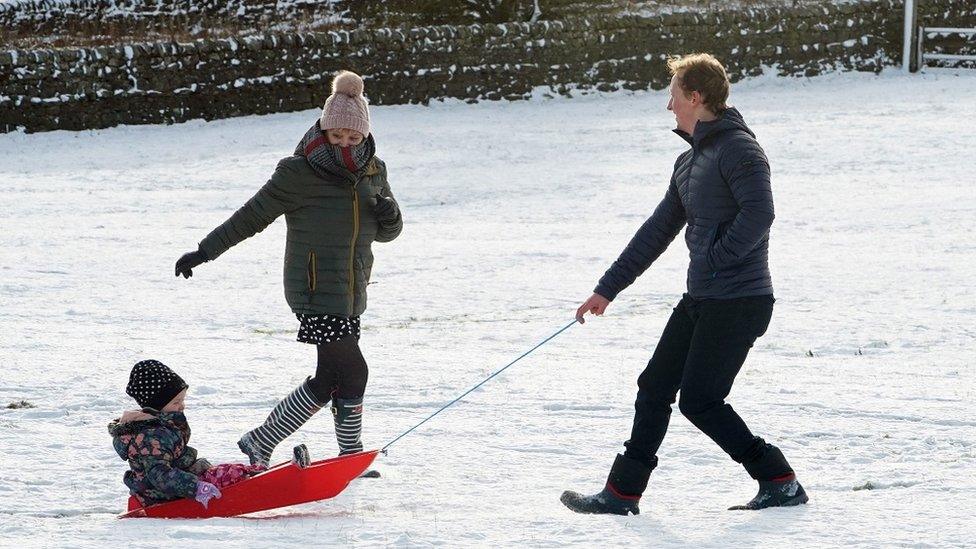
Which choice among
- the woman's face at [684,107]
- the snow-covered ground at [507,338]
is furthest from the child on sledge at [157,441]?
the woman's face at [684,107]

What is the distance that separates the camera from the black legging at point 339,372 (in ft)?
15.4

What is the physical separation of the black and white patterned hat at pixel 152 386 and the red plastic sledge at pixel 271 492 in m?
0.35

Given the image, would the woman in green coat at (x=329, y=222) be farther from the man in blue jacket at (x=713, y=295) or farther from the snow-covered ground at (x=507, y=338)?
the man in blue jacket at (x=713, y=295)

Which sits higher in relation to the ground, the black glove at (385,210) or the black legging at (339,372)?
the black glove at (385,210)

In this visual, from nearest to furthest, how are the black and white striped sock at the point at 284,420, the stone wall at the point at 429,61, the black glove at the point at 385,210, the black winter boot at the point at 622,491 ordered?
the black winter boot at the point at 622,491 → the black glove at the point at 385,210 → the black and white striped sock at the point at 284,420 → the stone wall at the point at 429,61

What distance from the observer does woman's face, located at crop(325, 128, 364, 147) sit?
181 inches

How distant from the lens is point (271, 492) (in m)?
4.45

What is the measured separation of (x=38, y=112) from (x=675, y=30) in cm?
959

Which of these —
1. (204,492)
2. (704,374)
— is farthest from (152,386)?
(704,374)

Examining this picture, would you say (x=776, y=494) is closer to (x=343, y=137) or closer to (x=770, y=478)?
(x=770, y=478)

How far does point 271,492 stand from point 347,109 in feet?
4.53

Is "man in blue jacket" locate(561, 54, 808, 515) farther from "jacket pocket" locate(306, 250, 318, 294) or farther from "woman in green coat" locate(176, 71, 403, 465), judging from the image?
"jacket pocket" locate(306, 250, 318, 294)

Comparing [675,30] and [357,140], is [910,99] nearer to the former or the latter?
[675,30]

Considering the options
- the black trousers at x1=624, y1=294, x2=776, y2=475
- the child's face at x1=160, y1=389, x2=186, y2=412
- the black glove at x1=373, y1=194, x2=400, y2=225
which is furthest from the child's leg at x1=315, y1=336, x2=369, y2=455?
the black trousers at x1=624, y1=294, x2=776, y2=475
